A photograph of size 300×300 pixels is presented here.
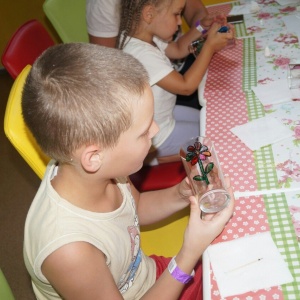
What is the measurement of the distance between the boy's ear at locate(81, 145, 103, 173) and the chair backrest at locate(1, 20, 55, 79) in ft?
2.55

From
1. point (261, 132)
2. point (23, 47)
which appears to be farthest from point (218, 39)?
point (23, 47)

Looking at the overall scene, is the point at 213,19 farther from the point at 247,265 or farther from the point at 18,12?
the point at 18,12

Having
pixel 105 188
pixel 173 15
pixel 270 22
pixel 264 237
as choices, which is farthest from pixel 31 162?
pixel 270 22

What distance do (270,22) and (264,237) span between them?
1.14 metres

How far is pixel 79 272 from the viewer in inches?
34.7

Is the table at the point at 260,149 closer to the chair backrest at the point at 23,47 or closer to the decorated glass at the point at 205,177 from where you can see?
the decorated glass at the point at 205,177

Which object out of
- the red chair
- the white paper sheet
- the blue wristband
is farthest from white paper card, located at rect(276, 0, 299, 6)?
the blue wristband

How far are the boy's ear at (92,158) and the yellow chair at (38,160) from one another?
0.35 m

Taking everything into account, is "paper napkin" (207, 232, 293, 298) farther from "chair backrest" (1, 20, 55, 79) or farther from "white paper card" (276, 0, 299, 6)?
"white paper card" (276, 0, 299, 6)

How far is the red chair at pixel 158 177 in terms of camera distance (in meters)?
1.58

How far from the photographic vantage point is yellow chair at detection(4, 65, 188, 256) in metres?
1.19

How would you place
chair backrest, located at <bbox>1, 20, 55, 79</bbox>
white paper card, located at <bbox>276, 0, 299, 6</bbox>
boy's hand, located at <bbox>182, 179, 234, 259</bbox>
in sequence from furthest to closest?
white paper card, located at <bbox>276, 0, 299, 6</bbox> → chair backrest, located at <bbox>1, 20, 55, 79</bbox> → boy's hand, located at <bbox>182, 179, 234, 259</bbox>

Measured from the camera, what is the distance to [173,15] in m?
1.65

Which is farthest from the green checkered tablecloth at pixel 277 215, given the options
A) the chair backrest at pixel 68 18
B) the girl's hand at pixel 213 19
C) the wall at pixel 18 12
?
the wall at pixel 18 12
